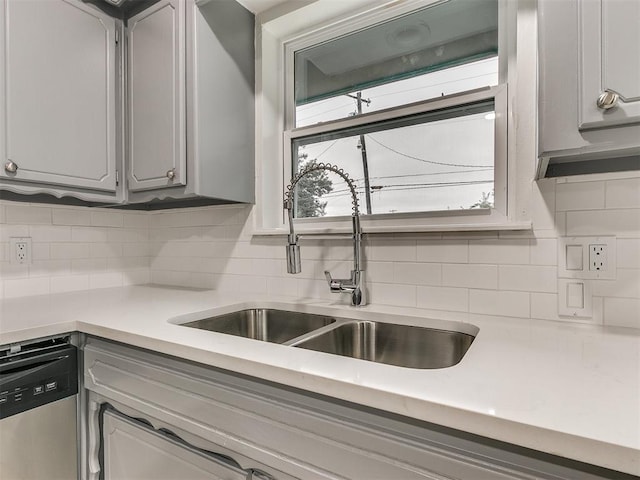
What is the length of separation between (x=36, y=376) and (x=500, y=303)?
4.72 ft

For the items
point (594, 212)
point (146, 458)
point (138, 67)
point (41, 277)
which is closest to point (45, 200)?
point (41, 277)

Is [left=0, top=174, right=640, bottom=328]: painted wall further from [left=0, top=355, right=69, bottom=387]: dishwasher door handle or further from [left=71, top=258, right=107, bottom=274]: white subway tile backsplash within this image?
[left=0, top=355, right=69, bottom=387]: dishwasher door handle

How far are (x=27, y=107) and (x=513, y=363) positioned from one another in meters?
1.79

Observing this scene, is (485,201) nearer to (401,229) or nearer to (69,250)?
(401,229)

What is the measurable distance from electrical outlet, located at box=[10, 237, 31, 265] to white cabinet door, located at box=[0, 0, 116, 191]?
378 millimetres

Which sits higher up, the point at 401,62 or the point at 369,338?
the point at 401,62

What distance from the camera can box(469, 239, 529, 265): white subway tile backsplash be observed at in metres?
1.09

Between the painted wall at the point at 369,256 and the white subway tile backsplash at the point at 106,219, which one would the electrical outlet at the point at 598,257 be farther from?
the white subway tile backsplash at the point at 106,219

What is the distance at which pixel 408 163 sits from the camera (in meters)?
1.45

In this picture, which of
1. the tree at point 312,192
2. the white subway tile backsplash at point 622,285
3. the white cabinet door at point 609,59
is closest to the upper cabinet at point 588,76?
the white cabinet door at point 609,59

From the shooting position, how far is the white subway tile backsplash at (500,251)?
3.58 feet

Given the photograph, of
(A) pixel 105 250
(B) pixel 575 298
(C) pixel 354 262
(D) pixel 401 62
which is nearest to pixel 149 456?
(C) pixel 354 262

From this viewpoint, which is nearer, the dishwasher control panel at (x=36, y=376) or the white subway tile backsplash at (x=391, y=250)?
the dishwasher control panel at (x=36, y=376)

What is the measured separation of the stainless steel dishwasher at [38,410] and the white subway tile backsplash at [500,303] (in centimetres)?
133
